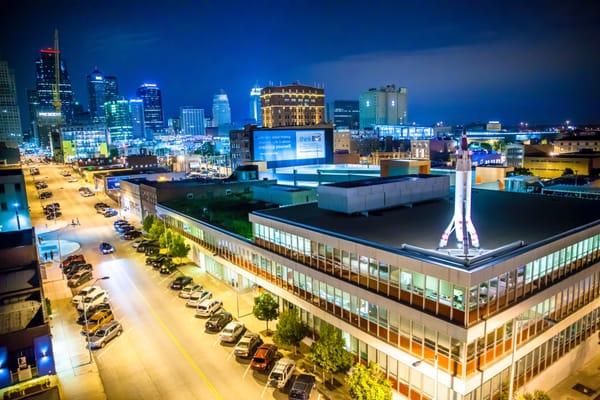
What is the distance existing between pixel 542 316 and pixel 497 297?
5893 millimetres

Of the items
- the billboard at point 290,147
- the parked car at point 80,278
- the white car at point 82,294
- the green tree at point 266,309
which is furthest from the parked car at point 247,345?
the billboard at point 290,147

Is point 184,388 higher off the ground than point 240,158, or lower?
lower

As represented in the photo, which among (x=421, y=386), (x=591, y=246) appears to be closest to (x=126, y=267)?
(x=421, y=386)

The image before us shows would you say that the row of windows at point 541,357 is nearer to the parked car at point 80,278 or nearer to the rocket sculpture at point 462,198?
the rocket sculpture at point 462,198

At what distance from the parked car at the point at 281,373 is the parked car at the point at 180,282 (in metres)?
20.8

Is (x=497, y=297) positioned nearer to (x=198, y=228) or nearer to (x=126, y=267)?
(x=198, y=228)

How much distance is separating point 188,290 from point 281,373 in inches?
783

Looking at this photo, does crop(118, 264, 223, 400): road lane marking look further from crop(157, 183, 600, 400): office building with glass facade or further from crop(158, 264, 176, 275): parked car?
crop(157, 183, 600, 400): office building with glass facade

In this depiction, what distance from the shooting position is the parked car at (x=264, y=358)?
95.8 ft

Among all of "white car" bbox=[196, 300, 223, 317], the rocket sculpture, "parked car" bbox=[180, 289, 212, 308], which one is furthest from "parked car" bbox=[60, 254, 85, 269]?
the rocket sculpture

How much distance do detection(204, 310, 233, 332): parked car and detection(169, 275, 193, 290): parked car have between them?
10270mm

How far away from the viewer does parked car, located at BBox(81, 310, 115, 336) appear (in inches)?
1410

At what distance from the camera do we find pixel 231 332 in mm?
33750

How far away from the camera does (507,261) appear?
22.5 meters
